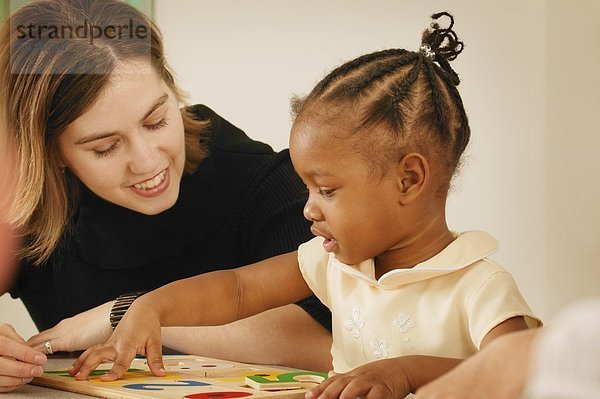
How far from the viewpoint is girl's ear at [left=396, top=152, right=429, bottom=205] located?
0.83 m

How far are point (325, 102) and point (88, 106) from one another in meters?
0.46

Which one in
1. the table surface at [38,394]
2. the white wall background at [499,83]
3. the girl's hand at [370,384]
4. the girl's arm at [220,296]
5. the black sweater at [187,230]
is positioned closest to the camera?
the girl's hand at [370,384]

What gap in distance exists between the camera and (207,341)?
3.93 feet

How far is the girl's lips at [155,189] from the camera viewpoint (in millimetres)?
1280

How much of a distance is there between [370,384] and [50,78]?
0.70 meters

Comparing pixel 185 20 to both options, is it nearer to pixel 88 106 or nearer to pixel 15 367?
pixel 88 106

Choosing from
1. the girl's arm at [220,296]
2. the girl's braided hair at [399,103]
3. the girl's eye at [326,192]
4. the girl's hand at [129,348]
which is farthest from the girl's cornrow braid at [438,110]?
the girl's hand at [129,348]

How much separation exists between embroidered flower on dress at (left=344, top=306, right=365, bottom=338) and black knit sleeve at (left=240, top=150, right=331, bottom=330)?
14.9 inches

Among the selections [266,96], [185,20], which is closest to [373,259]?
[266,96]

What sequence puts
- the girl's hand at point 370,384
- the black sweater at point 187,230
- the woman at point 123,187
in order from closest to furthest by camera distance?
the girl's hand at point 370,384
the woman at point 123,187
the black sweater at point 187,230

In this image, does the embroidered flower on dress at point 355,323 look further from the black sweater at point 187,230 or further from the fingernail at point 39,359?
the black sweater at point 187,230

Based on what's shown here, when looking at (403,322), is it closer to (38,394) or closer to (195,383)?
(195,383)

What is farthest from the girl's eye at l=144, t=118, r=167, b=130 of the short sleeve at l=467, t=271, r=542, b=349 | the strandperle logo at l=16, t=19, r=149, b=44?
the short sleeve at l=467, t=271, r=542, b=349

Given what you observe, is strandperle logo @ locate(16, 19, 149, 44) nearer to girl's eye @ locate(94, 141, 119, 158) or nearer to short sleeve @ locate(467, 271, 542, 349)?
girl's eye @ locate(94, 141, 119, 158)
